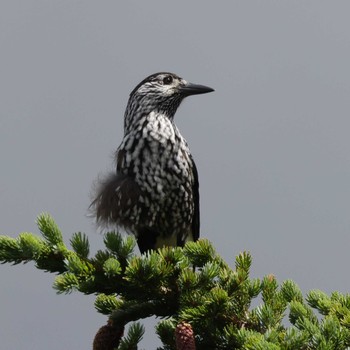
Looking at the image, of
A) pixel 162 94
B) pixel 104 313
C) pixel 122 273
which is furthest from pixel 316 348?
pixel 162 94

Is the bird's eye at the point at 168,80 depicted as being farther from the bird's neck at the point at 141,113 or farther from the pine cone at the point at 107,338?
the pine cone at the point at 107,338

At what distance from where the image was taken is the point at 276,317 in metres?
2.72

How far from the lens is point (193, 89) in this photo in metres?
5.48

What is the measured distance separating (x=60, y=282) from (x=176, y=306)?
482mm

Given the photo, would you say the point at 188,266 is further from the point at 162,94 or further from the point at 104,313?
the point at 162,94

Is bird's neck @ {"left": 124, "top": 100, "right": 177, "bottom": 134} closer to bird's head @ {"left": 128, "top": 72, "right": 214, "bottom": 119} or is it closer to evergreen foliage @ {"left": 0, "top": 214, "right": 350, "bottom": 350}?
bird's head @ {"left": 128, "top": 72, "right": 214, "bottom": 119}

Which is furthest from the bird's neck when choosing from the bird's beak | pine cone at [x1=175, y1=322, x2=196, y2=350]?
pine cone at [x1=175, y1=322, x2=196, y2=350]

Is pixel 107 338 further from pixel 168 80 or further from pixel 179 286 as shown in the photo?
pixel 168 80

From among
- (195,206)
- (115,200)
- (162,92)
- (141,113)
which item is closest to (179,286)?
(115,200)

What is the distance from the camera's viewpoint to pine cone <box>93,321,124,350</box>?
279 cm

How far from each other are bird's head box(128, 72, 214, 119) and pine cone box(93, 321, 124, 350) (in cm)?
264

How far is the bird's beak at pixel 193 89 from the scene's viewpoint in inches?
215

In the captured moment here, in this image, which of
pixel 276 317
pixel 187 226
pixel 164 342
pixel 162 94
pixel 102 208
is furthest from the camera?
→ pixel 162 94

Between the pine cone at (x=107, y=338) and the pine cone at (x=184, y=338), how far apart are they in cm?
44
